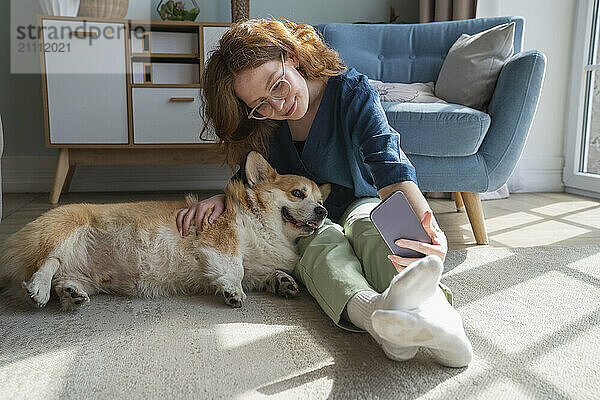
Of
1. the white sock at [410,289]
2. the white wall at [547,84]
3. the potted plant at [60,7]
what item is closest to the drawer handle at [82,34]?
the potted plant at [60,7]

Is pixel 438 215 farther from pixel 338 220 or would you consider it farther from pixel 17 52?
pixel 17 52

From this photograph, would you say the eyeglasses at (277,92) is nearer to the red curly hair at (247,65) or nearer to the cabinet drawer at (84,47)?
the red curly hair at (247,65)

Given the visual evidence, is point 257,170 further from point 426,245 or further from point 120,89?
point 120,89

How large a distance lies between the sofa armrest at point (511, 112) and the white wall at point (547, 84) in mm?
1564

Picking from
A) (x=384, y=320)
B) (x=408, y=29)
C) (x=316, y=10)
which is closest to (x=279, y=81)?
(x=384, y=320)

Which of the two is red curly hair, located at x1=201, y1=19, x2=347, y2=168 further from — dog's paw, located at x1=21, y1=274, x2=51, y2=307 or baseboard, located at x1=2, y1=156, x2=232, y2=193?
baseboard, located at x1=2, y1=156, x2=232, y2=193

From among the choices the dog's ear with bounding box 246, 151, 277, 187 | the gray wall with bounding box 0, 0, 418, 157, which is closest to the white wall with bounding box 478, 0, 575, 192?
the gray wall with bounding box 0, 0, 418, 157

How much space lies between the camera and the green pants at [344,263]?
3.62 feet

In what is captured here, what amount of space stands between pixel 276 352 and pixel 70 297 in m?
0.53

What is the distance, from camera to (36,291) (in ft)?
3.82

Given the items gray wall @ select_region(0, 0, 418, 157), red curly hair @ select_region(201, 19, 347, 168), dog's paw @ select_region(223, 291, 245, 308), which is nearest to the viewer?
dog's paw @ select_region(223, 291, 245, 308)

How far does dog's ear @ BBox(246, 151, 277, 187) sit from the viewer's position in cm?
147

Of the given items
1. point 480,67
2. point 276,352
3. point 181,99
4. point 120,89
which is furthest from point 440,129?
point 120,89

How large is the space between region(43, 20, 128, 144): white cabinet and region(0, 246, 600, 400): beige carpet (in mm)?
1888
